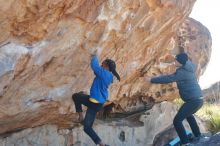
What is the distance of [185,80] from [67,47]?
93.0 inches

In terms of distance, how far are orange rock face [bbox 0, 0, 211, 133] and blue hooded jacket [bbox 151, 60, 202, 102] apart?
1.44m

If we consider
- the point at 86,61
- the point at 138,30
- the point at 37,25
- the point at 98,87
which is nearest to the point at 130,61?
the point at 138,30

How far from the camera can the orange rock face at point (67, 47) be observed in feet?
28.5

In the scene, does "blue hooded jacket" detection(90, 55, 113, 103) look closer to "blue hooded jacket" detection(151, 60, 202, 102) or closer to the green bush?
"blue hooded jacket" detection(151, 60, 202, 102)

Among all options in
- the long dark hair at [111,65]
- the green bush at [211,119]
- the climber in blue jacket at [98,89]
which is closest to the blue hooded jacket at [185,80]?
the long dark hair at [111,65]

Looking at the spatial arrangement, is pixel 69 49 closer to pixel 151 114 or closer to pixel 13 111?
pixel 13 111

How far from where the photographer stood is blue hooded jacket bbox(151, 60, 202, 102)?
9.70m

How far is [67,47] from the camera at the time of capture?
9570 mm

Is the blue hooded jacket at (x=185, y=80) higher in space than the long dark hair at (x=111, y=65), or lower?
lower

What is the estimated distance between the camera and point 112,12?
980 cm

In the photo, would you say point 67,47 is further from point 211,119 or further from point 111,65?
point 211,119

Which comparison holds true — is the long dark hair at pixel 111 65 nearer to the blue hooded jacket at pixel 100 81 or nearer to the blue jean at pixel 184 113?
the blue hooded jacket at pixel 100 81

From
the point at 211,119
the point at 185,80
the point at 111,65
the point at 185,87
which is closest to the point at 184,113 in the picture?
the point at 185,87

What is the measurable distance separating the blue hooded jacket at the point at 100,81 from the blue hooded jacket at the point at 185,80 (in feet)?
3.25
